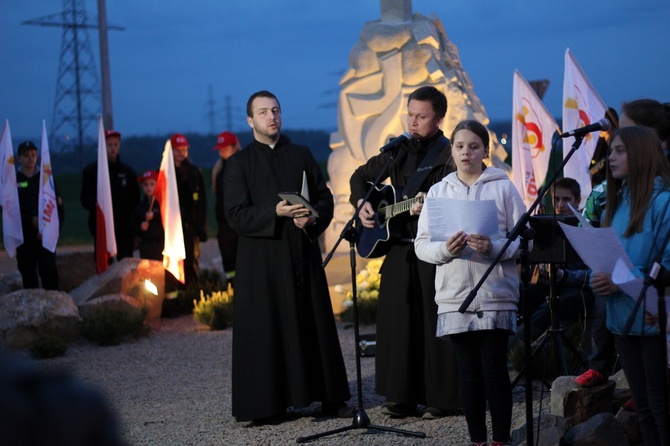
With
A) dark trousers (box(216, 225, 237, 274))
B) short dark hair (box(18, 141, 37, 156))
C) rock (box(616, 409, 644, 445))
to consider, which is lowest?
rock (box(616, 409, 644, 445))

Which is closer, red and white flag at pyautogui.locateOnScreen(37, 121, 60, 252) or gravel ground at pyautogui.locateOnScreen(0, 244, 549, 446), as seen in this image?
gravel ground at pyautogui.locateOnScreen(0, 244, 549, 446)

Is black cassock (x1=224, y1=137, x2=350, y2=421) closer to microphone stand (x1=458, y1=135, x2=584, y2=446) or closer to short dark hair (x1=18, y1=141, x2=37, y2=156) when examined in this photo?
microphone stand (x1=458, y1=135, x2=584, y2=446)

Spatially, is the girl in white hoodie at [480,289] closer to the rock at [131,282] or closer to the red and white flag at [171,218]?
the red and white flag at [171,218]

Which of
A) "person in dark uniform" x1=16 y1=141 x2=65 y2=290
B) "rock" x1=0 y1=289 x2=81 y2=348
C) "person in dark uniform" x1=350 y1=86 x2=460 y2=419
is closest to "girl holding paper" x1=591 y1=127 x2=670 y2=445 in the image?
"person in dark uniform" x1=350 y1=86 x2=460 y2=419

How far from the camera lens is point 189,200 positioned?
13359 mm

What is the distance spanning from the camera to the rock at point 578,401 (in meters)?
5.53

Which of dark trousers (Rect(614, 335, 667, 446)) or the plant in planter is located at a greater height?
dark trousers (Rect(614, 335, 667, 446))

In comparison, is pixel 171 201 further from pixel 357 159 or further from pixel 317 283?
pixel 317 283

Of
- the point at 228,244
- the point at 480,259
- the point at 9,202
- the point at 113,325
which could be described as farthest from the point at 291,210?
the point at 228,244

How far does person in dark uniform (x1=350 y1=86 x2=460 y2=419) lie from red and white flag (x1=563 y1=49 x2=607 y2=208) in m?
2.67

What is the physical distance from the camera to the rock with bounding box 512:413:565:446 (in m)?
4.99

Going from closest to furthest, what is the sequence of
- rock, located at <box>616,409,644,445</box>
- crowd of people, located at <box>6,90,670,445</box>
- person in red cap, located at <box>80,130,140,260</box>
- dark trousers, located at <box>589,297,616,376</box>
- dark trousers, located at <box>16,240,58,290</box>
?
1. crowd of people, located at <box>6,90,670,445</box>
2. rock, located at <box>616,409,644,445</box>
3. dark trousers, located at <box>589,297,616,376</box>
4. dark trousers, located at <box>16,240,58,290</box>
5. person in red cap, located at <box>80,130,140,260</box>

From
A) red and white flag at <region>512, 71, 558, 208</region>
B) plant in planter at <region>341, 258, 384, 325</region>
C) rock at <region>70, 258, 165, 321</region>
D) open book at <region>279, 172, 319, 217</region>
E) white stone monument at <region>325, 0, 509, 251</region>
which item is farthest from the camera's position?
white stone monument at <region>325, 0, 509, 251</region>

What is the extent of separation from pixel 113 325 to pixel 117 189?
259 centimetres
